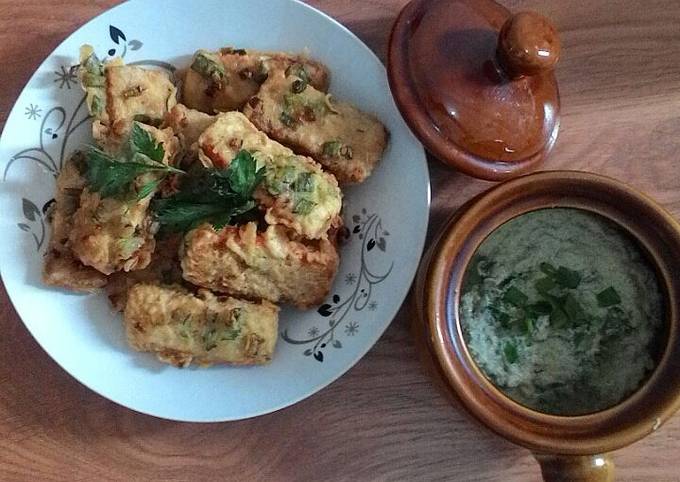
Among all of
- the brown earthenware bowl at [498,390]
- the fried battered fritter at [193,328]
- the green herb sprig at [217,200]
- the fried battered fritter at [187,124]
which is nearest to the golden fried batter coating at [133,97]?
the fried battered fritter at [187,124]

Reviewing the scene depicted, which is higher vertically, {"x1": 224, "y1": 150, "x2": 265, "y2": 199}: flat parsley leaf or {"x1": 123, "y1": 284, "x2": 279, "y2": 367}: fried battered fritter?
{"x1": 224, "y1": 150, "x2": 265, "y2": 199}: flat parsley leaf

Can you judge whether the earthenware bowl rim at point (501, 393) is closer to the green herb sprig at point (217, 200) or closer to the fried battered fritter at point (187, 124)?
the green herb sprig at point (217, 200)

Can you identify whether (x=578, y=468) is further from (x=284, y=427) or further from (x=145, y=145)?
(x=145, y=145)

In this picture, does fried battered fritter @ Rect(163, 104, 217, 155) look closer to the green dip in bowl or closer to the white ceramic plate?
the white ceramic plate

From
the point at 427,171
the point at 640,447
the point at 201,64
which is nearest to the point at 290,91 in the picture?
the point at 201,64

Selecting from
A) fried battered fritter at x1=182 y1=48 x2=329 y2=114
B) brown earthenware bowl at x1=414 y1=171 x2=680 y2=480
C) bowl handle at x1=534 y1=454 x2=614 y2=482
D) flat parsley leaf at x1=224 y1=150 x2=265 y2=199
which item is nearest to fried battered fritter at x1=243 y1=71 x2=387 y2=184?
fried battered fritter at x1=182 y1=48 x2=329 y2=114
